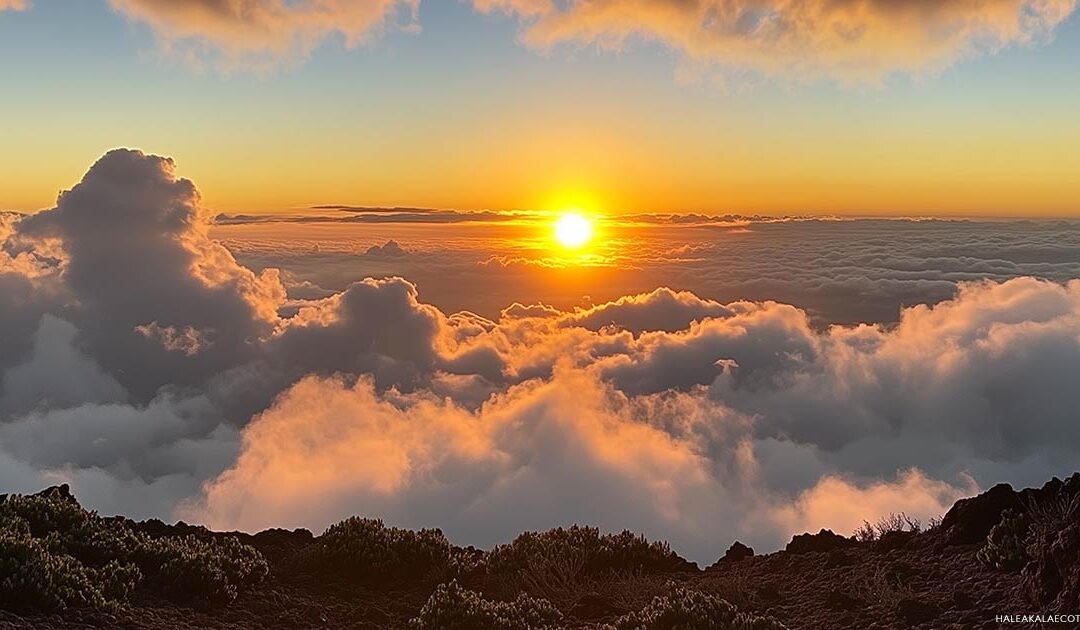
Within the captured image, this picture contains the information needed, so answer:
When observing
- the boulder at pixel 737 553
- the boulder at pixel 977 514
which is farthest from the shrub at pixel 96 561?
the boulder at pixel 977 514

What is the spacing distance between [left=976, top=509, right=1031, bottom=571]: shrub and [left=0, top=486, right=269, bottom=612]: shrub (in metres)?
10.5

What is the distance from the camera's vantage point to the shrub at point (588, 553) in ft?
48.9

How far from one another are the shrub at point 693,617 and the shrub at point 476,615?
1167 mm

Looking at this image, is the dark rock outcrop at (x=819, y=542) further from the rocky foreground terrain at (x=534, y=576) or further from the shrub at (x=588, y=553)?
the shrub at (x=588, y=553)

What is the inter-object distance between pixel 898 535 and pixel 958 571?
92.5 inches

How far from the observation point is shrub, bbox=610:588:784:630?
33.4 ft

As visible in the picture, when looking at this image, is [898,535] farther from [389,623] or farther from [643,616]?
[389,623]

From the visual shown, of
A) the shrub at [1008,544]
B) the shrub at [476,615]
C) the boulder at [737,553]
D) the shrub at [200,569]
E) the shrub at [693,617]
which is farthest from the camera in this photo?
the boulder at [737,553]

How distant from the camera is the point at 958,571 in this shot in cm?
1199

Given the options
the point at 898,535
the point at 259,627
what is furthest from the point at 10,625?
the point at 898,535

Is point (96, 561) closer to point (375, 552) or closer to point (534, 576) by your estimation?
point (375, 552)

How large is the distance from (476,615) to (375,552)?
406 centimetres

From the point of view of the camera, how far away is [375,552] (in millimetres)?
14727

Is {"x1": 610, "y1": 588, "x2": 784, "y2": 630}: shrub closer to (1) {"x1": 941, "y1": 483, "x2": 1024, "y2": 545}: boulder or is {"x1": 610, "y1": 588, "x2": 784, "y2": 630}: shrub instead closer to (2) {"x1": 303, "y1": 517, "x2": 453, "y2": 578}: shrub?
(1) {"x1": 941, "y1": 483, "x2": 1024, "y2": 545}: boulder
